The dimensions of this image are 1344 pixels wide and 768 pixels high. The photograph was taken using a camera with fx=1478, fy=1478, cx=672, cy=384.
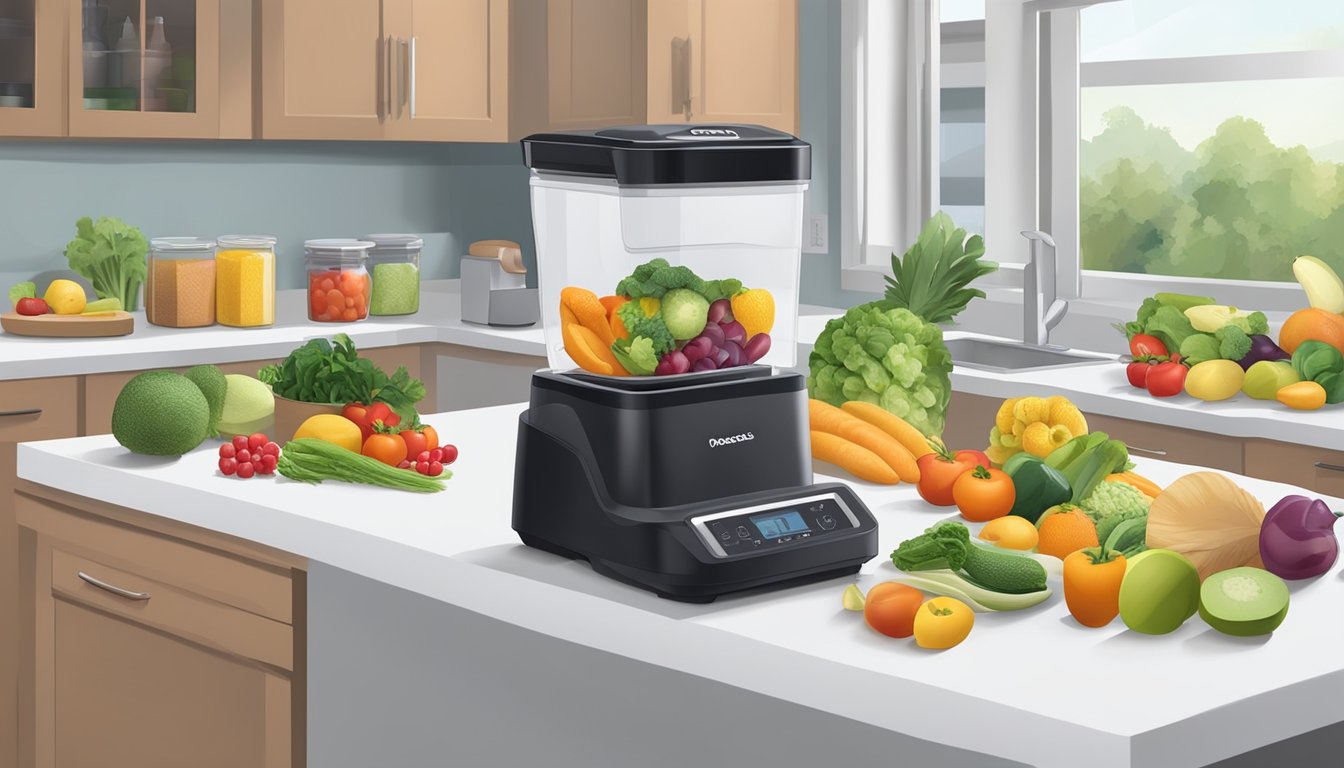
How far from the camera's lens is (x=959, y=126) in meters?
4.33

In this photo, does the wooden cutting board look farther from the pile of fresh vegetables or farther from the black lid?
the black lid

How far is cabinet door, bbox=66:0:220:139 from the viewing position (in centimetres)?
352

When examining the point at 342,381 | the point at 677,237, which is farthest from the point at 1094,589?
the point at 342,381

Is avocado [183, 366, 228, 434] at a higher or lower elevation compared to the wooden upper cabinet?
lower

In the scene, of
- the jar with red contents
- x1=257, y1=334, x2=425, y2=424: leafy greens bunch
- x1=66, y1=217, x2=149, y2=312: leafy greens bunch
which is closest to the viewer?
x1=257, y1=334, x2=425, y2=424: leafy greens bunch

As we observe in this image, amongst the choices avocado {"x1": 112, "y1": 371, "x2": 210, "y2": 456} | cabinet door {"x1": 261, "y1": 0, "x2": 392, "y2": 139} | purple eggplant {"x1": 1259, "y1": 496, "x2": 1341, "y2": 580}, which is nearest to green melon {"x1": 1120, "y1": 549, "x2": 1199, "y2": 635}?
purple eggplant {"x1": 1259, "y1": 496, "x2": 1341, "y2": 580}

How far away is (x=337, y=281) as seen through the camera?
3926 millimetres

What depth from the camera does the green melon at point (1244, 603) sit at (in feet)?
Answer: 3.97

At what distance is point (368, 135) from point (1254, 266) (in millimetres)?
2329

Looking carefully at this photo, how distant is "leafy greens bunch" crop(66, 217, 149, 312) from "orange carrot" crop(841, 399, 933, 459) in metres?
2.46

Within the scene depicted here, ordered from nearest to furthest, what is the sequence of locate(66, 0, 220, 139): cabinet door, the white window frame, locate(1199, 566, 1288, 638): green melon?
1. locate(1199, 566, 1288, 638): green melon
2. locate(66, 0, 220, 139): cabinet door
3. the white window frame

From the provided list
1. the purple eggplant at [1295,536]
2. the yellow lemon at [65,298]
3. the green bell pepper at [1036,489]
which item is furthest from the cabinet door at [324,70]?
the purple eggplant at [1295,536]

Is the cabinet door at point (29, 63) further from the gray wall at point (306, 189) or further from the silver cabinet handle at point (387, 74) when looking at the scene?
the silver cabinet handle at point (387, 74)

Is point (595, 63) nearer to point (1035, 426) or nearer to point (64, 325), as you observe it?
point (64, 325)
